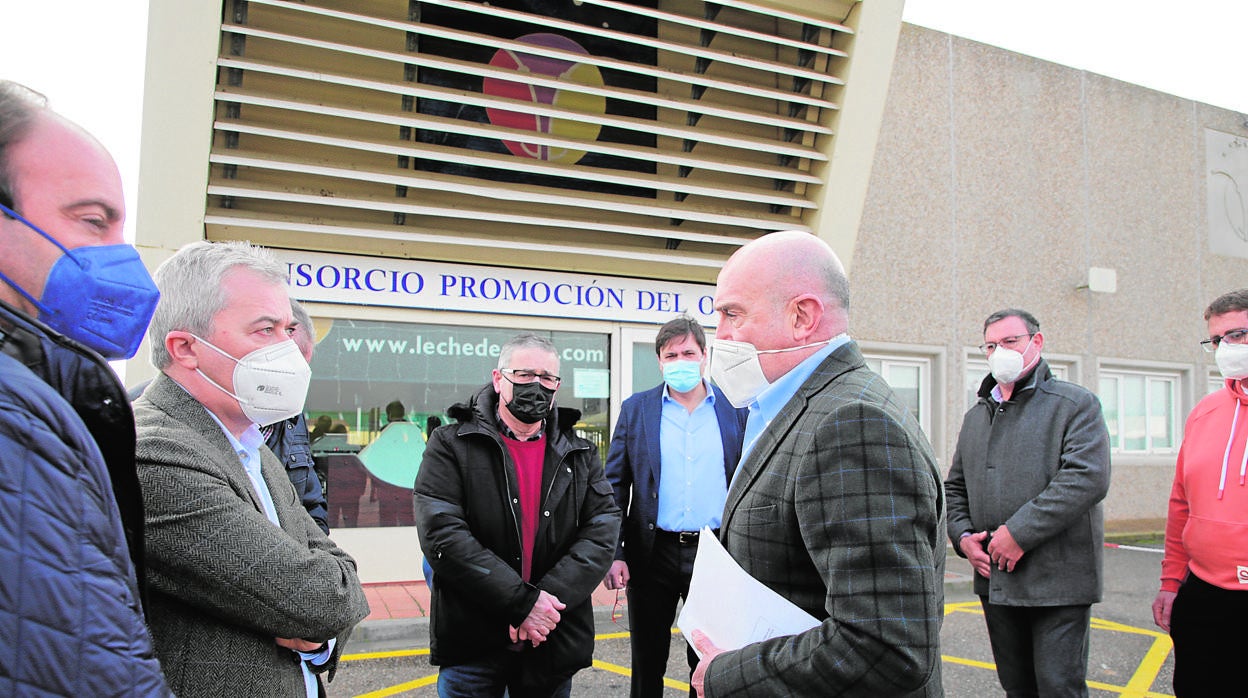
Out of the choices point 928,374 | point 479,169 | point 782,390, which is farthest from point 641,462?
point 928,374

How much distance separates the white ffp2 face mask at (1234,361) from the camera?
3.01 m

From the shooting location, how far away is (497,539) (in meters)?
2.97

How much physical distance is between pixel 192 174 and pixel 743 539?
539cm

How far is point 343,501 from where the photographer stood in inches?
259

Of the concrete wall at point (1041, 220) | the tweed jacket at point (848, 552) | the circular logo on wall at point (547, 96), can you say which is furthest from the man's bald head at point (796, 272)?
the concrete wall at point (1041, 220)

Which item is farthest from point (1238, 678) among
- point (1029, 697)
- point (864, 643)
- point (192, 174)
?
point (192, 174)

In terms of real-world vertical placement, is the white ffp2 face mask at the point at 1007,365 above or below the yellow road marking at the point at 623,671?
above

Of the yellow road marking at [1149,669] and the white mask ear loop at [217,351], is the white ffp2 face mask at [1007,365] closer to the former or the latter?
the yellow road marking at [1149,669]

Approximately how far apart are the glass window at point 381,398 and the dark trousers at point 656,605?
129 inches

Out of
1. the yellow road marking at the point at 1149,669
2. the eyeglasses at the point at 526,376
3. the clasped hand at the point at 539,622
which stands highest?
the eyeglasses at the point at 526,376

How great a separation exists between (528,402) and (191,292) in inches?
59.3

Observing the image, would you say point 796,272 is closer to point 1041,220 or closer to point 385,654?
point 385,654

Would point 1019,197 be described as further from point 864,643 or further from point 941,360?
point 864,643

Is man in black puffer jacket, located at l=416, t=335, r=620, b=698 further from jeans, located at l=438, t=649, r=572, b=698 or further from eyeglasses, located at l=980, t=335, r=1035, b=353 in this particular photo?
eyeglasses, located at l=980, t=335, r=1035, b=353
